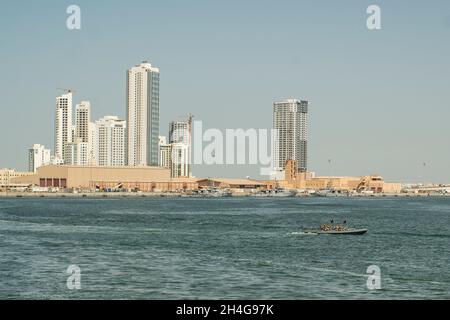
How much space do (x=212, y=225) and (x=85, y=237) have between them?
23.3 m

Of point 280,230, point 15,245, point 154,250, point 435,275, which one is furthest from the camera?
point 280,230

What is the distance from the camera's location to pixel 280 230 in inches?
3167

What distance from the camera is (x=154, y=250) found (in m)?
56.6
